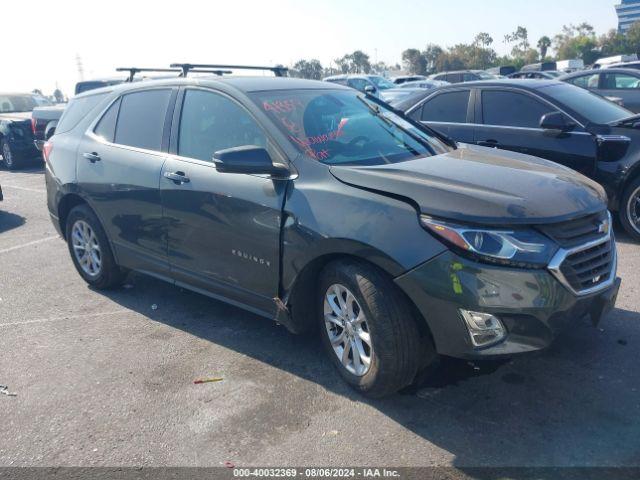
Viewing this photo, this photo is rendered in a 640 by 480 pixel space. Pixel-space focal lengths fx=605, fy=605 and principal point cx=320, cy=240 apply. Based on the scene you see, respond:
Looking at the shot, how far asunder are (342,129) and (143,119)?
1743 mm

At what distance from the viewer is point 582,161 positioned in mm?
6258

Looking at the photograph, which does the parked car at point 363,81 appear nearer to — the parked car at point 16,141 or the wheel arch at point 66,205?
the parked car at point 16,141

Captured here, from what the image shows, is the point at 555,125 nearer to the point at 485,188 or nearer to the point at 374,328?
the point at 485,188

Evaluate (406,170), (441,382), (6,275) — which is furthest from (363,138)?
(6,275)

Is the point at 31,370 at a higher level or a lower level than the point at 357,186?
lower

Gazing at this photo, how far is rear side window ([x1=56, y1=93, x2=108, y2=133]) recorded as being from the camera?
5445 millimetres

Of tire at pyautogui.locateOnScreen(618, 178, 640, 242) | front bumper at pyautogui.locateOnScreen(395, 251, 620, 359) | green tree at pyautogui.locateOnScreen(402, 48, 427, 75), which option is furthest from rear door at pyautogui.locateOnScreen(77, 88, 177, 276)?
green tree at pyautogui.locateOnScreen(402, 48, 427, 75)

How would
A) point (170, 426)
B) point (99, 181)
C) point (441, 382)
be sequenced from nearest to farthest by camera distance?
point (170, 426), point (441, 382), point (99, 181)

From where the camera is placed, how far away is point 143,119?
481 centimetres

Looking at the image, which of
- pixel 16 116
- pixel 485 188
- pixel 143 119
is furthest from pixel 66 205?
pixel 16 116

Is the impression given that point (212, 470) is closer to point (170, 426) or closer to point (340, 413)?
point (170, 426)

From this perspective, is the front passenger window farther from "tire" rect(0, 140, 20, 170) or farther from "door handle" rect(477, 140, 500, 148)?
"tire" rect(0, 140, 20, 170)

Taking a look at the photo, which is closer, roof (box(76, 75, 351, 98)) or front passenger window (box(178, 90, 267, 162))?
front passenger window (box(178, 90, 267, 162))

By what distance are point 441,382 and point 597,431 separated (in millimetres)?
876
